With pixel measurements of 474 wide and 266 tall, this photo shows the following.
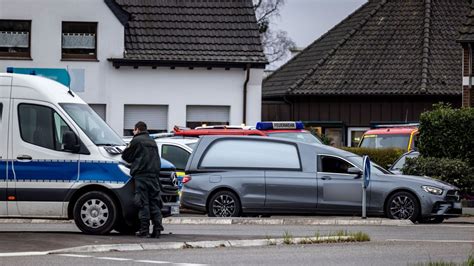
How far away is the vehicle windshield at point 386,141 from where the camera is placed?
1375 inches

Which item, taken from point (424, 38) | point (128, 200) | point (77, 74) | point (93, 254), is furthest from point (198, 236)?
point (424, 38)

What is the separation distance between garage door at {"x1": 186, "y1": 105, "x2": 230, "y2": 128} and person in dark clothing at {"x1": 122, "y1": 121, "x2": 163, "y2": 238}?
73.8ft

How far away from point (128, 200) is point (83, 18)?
22.0 meters

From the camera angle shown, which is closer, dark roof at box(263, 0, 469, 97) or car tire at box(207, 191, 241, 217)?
car tire at box(207, 191, 241, 217)

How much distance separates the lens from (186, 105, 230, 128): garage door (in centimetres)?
4053

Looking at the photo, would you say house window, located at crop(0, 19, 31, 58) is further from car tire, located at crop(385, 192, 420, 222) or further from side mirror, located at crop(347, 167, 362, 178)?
car tire, located at crop(385, 192, 420, 222)

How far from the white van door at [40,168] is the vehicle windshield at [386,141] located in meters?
18.1

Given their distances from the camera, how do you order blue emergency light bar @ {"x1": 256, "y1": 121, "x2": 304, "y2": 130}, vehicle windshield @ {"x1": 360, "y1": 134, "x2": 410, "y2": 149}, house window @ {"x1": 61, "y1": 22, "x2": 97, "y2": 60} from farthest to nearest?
house window @ {"x1": 61, "y1": 22, "x2": 97, "y2": 60} < vehicle windshield @ {"x1": 360, "y1": 134, "x2": 410, "y2": 149} < blue emergency light bar @ {"x1": 256, "y1": 121, "x2": 304, "y2": 130}

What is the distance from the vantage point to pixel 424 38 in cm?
4781

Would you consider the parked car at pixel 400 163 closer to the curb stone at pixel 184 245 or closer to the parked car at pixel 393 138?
the parked car at pixel 393 138

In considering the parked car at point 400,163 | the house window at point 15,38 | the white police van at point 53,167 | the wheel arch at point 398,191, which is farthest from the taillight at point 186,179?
the house window at point 15,38

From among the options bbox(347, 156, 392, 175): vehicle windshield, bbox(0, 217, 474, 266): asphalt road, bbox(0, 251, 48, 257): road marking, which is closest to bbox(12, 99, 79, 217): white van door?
bbox(0, 217, 474, 266): asphalt road

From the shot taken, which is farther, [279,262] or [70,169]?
[70,169]

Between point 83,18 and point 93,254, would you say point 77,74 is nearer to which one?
point 83,18
